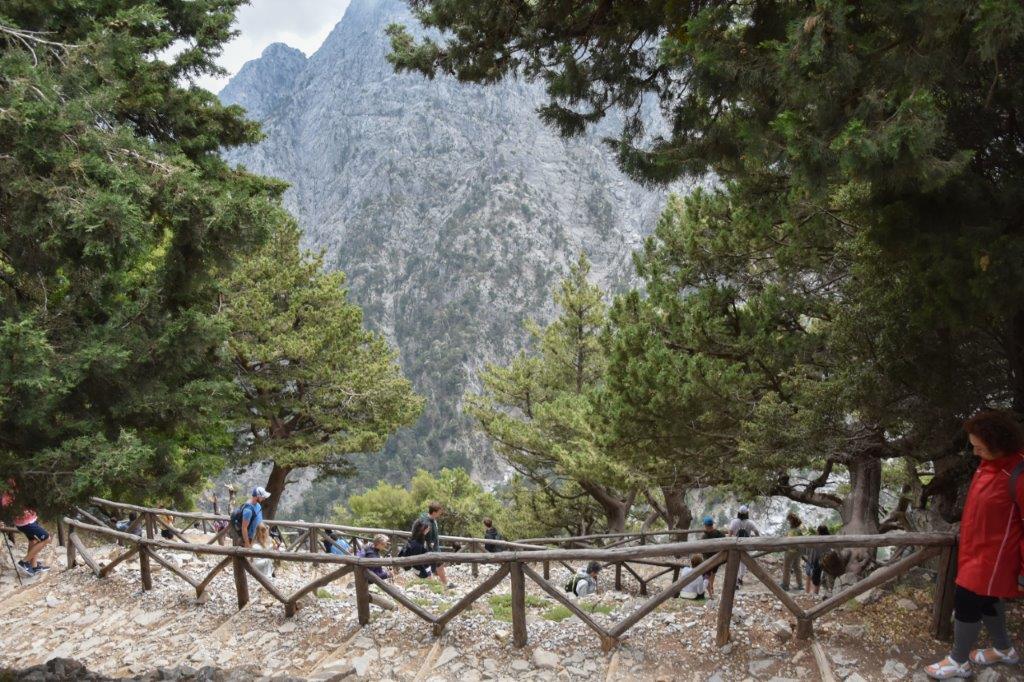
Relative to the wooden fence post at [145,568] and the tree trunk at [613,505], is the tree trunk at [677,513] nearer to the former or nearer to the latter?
the tree trunk at [613,505]

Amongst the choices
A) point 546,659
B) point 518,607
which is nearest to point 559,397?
point 518,607

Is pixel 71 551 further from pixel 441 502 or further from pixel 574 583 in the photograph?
pixel 441 502

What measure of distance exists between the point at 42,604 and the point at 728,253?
10355mm

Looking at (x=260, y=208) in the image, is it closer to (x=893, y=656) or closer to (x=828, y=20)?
(x=828, y=20)

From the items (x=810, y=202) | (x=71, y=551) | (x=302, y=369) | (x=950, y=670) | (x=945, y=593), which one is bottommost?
(x=71, y=551)

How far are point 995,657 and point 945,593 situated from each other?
2.04 ft

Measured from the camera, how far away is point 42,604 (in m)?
8.55

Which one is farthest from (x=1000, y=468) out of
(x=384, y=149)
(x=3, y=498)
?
(x=384, y=149)

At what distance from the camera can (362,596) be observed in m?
6.45

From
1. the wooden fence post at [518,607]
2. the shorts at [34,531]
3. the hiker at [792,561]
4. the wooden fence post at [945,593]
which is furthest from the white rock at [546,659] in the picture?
the shorts at [34,531]

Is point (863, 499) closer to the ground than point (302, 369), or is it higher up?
closer to the ground

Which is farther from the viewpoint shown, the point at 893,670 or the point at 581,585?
the point at 581,585

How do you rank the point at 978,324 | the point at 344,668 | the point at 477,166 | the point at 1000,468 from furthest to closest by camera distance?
the point at 477,166
the point at 344,668
the point at 978,324
the point at 1000,468

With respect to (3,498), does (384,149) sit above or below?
above
